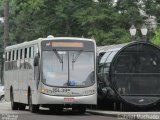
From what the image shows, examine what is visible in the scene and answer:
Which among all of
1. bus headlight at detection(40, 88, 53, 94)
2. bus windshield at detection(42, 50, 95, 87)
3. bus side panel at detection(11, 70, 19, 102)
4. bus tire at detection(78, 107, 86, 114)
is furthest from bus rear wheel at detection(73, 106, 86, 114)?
bus side panel at detection(11, 70, 19, 102)

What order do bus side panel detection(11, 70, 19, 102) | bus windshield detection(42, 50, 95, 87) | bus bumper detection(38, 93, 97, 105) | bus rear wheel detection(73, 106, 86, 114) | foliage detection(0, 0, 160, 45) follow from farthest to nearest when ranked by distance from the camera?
foliage detection(0, 0, 160, 45), bus side panel detection(11, 70, 19, 102), bus rear wheel detection(73, 106, 86, 114), bus windshield detection(42, 50, 95, 87), bus bumper detection(38, 93, 97, 105)

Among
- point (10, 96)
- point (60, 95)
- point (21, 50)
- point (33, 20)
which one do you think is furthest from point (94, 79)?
point (33, 20)

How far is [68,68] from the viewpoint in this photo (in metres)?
28.2

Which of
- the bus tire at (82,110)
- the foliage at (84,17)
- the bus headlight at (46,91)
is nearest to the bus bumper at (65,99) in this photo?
the bus headlight at (46,91)

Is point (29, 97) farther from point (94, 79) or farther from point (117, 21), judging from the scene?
point (117, 21)

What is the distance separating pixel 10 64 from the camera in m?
35.8

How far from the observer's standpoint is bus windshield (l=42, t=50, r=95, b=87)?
92.3 ft

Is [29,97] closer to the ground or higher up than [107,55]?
closer to the ground

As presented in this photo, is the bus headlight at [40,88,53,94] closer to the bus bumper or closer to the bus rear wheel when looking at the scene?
the bus bumper

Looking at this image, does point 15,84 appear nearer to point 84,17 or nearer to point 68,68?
point 68,68

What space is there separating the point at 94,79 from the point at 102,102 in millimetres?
4116

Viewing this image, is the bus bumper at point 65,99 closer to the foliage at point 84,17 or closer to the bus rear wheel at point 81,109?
the bus rear wheel at point 81,109

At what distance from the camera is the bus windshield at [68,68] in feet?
92.3

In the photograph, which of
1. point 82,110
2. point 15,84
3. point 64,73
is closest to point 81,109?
point 82,110
